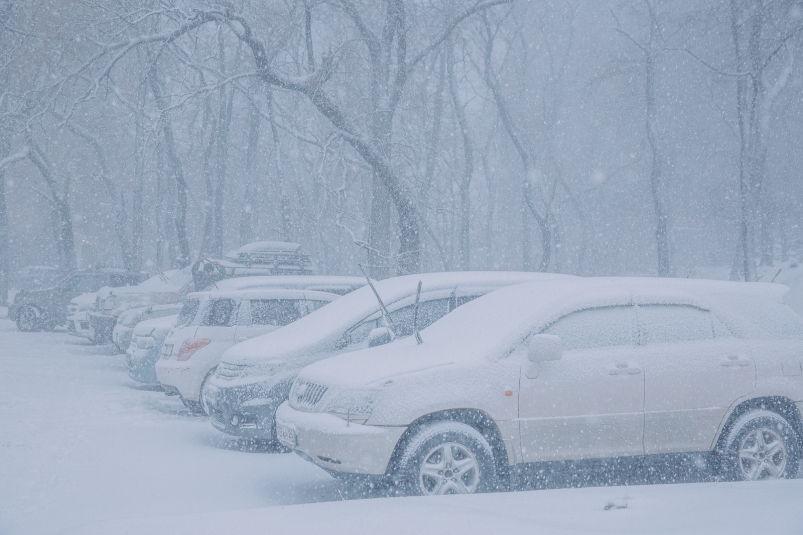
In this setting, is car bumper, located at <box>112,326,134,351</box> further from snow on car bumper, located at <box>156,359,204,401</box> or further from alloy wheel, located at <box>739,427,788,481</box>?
alloy wheel, located at <box>739,427,788,481</box>

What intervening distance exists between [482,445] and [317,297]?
5.03 metres

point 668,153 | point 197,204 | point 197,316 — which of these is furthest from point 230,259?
point 197,204

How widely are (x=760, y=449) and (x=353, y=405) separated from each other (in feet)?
10.5

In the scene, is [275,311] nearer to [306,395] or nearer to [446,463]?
[306,395]

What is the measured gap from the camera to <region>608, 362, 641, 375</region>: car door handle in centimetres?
614

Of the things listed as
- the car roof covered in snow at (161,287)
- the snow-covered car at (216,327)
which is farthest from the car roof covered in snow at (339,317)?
the car roof covered in snow at (161,287)

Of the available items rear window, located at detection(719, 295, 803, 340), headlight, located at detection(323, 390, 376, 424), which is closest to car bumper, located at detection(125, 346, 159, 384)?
headlight, located at detection(323, 390, 376, 424)

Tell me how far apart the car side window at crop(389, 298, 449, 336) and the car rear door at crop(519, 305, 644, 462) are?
215cm

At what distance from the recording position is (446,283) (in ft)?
27.8

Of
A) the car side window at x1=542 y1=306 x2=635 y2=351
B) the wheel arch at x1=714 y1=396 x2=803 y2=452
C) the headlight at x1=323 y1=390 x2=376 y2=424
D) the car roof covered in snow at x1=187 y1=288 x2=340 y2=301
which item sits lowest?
the wheel arch at x1=714 y1=396 x2=803 y2=452

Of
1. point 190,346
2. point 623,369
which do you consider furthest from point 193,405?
point 623,369

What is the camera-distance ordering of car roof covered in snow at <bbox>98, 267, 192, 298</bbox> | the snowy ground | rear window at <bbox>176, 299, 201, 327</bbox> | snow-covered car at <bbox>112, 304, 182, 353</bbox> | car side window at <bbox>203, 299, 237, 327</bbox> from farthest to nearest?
car roof covered in snow at <bbox>98, 267, 192, 298</bbox> < snow-covered car at <bbox>112, 304, 182, 353</bbox> < rear window at <bbox>176, 299, 201, 327</bbox> < car side window at <bbox>203, 299, 237, 327</bbox> < the snowy ground

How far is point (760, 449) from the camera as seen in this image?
6.38m

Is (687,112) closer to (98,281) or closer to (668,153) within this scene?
(668,153)
